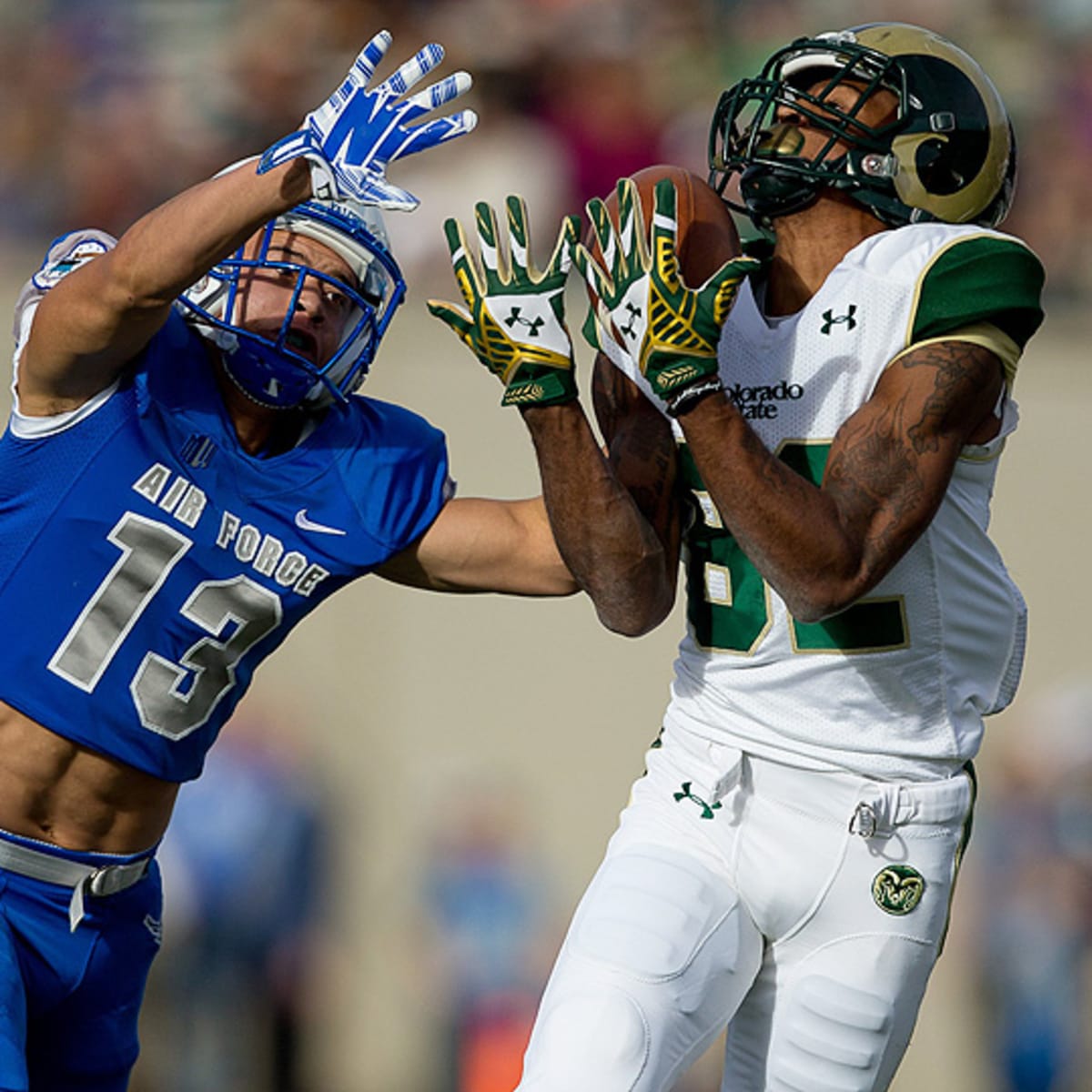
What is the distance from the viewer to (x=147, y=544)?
3.28 m

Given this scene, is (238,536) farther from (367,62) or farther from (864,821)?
(864,821)

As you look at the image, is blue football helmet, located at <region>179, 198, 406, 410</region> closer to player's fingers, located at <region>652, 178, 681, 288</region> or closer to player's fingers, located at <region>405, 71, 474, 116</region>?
player's fingers, located at <region>405, 71, 474, 116</region>

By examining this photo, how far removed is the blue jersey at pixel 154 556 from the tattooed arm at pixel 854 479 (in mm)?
877

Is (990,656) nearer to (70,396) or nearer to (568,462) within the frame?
(568,462)

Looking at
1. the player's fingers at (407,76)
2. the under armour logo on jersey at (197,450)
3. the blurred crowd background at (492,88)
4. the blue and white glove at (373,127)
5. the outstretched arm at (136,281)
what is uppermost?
the blurred crowd background at (492,88)

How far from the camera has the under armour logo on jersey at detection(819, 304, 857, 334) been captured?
2.99 m

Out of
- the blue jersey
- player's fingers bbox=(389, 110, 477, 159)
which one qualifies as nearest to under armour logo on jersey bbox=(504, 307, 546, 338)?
player's fingers bbox=(389, 110, 477, 159)

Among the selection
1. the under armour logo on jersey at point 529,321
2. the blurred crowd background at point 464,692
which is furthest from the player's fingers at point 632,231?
the blurred crowd background at point 464,692

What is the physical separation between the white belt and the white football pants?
841 mm

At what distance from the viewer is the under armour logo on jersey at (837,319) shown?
9.81ft

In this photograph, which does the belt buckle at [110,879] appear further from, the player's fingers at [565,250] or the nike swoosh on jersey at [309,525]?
the player's fingers at [565,250]

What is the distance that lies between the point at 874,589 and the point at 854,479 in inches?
7.6

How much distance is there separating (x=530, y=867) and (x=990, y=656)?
3534 mm

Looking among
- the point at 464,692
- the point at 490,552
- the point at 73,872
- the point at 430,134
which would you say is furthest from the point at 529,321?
the point at 464,692
